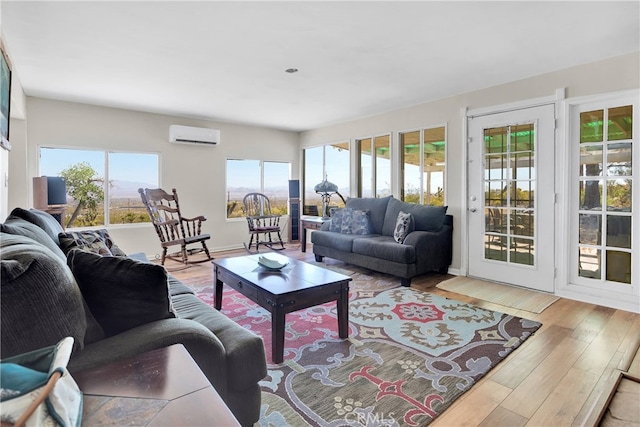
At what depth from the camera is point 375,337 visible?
8.73 feet

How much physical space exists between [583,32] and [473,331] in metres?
2.54

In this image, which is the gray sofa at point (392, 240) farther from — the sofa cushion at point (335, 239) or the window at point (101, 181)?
the window at point (101, 181)

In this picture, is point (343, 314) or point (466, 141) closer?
point (343, 314)

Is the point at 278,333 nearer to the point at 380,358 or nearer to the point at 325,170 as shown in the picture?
the point at 380,358

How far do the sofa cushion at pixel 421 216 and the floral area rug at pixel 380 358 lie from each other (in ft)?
3.94

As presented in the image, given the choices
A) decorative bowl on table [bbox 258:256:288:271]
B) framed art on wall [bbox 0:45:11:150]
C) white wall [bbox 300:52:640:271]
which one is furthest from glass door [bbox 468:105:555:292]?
framed art on wall [bbox 0:45:11:150]

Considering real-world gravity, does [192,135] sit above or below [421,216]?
above

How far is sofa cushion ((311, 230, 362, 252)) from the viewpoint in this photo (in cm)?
476

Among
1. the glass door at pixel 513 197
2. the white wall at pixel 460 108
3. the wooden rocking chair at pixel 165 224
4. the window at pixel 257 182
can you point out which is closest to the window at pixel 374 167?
the white wall at pixel 460 108

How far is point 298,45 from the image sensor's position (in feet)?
9.62

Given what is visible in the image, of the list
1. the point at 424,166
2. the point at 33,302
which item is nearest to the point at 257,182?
the point at 424,166

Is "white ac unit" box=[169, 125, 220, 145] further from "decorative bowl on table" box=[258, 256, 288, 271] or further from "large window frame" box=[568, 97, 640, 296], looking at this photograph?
"large window frame" box=[568, 97, 640, 296]

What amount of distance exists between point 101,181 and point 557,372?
229 inches

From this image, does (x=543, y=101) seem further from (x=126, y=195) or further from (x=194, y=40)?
(x=126, y=195)
